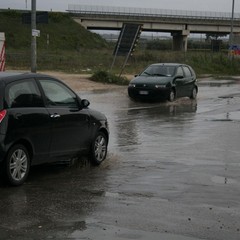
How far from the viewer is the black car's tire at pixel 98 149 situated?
9172 millimetres

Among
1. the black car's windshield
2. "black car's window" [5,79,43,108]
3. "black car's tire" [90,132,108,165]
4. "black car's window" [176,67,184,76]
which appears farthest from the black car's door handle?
"black car's window" [176,67,184,76]

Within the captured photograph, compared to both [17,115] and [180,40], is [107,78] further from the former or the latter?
[180,40]

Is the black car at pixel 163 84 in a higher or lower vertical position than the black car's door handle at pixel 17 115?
lower

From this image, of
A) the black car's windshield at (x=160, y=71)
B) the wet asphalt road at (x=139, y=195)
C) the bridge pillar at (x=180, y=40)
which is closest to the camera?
the wet asphalt road at (x=139, y=195)

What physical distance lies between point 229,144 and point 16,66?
32555mm

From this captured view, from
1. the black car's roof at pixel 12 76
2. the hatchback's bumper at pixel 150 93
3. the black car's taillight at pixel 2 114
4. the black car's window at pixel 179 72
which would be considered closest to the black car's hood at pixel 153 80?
the hatchback's bumper at pixel 150 93

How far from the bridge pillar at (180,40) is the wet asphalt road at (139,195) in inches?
3815

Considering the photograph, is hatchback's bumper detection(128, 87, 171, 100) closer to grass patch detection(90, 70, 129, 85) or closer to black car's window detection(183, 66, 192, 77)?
black car's window detection(183, 66, 192, 77)

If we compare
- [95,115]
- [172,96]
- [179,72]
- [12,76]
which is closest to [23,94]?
[12,76]

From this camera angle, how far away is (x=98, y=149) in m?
9.34

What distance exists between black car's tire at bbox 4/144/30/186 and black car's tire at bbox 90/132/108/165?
167 centimetres

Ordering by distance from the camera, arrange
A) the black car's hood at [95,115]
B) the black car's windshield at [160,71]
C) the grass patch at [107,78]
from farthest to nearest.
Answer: the grass patch at [107,78] < the black car's windshield at [160,71] < the black car's hood at [95,115]

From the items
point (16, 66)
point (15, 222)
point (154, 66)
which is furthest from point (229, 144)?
point (16, 66)

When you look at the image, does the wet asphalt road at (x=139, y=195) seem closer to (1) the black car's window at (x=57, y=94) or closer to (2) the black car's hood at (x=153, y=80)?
(1) the black car's window at (x=57, y=94)
